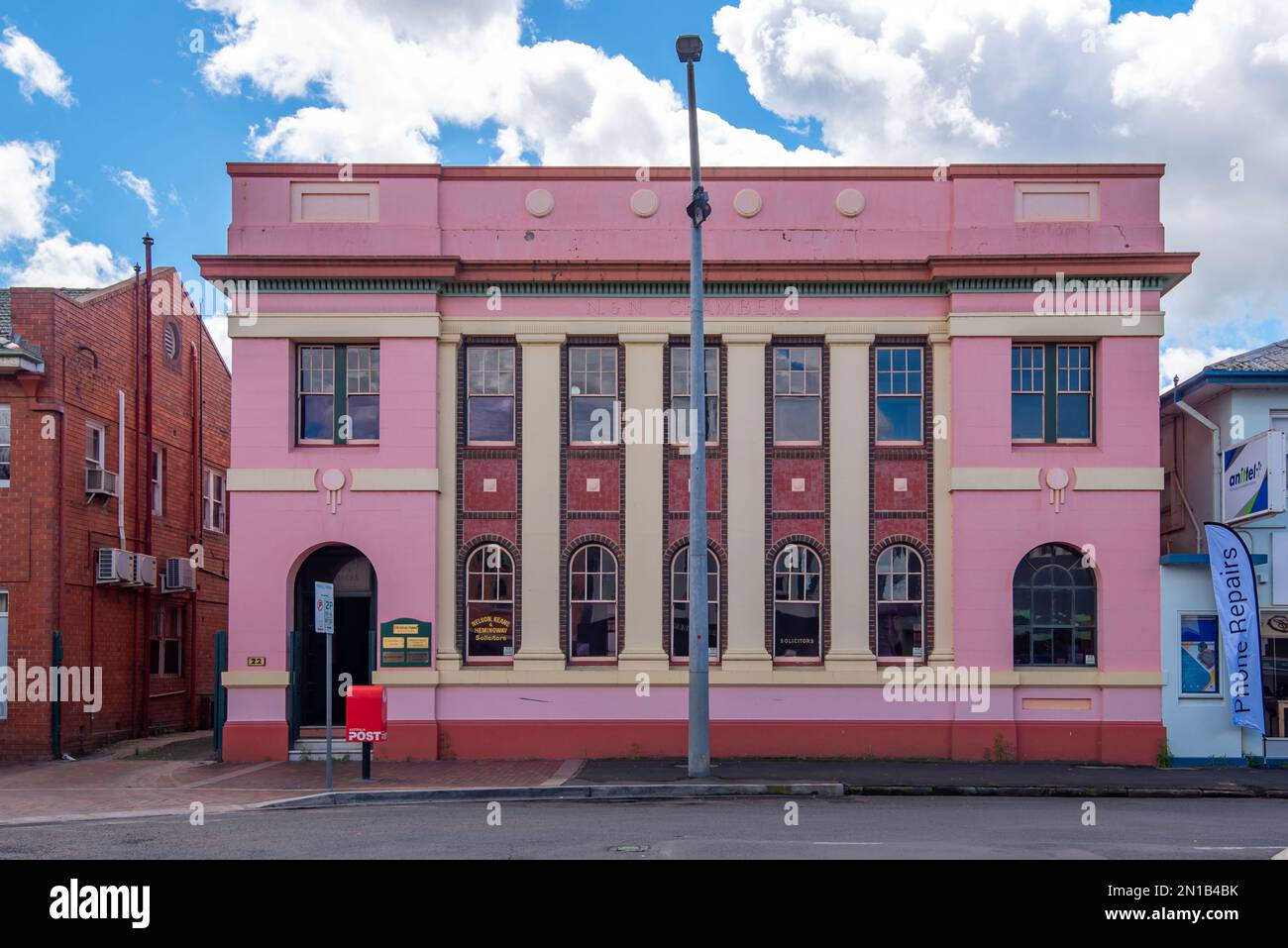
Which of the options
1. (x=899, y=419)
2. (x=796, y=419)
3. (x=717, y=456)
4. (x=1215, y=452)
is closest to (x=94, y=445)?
(x=717, y=456)

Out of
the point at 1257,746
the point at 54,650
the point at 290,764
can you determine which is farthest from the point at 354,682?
the point at 1257,746

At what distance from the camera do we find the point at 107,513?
2359cm

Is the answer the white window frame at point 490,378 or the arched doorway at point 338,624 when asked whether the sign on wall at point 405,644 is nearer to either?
the arched doorway at point 338,624

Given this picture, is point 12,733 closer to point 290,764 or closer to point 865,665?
point 290,764

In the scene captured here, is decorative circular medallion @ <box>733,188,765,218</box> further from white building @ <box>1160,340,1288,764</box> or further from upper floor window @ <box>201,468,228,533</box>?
upper floor window @ <box>201,468,228,533</box>

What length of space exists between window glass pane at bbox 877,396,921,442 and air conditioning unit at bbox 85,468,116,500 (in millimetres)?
13758

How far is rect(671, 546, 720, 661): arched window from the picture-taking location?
798 inches

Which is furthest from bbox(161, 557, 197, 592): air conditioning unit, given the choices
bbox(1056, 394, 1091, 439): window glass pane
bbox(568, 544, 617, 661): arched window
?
bbox(1056, 394, 1091, 439): window glass pane

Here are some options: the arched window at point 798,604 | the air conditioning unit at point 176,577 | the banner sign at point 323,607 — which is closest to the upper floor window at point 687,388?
the arched window at point 798,604

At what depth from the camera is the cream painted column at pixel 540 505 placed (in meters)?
20.2

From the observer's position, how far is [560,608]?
20234 millimetres

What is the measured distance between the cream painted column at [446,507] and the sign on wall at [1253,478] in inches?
481

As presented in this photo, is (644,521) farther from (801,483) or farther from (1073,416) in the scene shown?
(1073,416)
